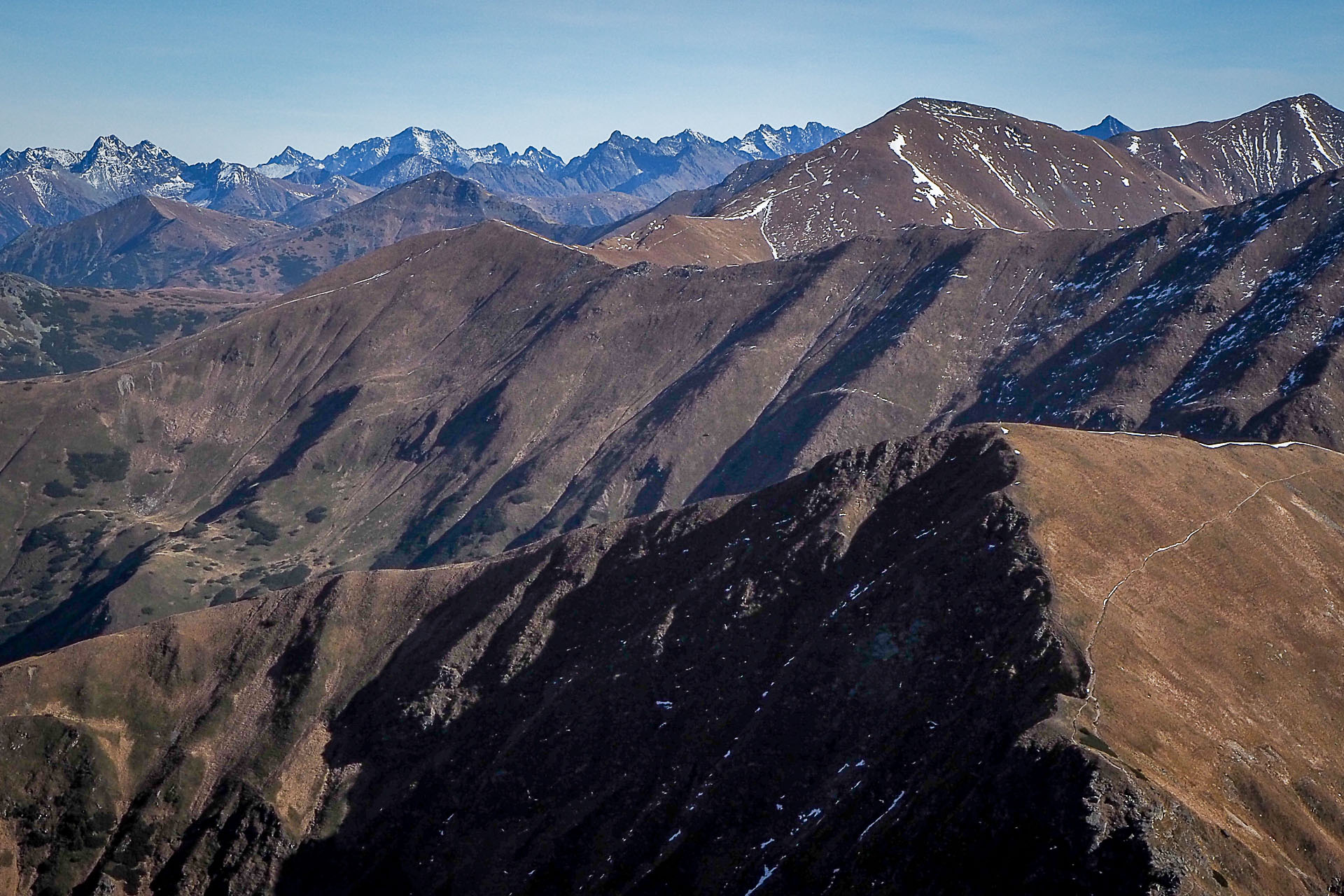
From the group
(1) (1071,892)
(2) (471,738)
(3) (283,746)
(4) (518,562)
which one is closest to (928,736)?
(1) (1071,892)

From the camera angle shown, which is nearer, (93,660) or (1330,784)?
(1330,784)

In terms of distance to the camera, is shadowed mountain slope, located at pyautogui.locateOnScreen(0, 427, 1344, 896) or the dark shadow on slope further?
the dark shadow on slope

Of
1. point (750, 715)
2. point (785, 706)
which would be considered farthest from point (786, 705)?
point (750, 715)

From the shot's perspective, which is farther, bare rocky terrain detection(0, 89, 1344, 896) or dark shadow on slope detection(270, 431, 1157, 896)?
dark shadow on slope detection(270, 431, 1157, 896)

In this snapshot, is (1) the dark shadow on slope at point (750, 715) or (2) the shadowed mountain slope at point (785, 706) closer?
(2) the shadowed mountain slope at point (785, 706)

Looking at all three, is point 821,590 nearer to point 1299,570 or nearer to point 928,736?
point 928,736

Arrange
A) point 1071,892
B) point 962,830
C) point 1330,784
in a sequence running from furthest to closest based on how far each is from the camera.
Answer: point 1330,784 → point 962,830 → point 1071,892

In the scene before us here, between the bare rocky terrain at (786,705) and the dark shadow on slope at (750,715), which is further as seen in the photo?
the dark shadow on slope at (750,715)

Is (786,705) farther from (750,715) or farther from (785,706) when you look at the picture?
(750,715)
